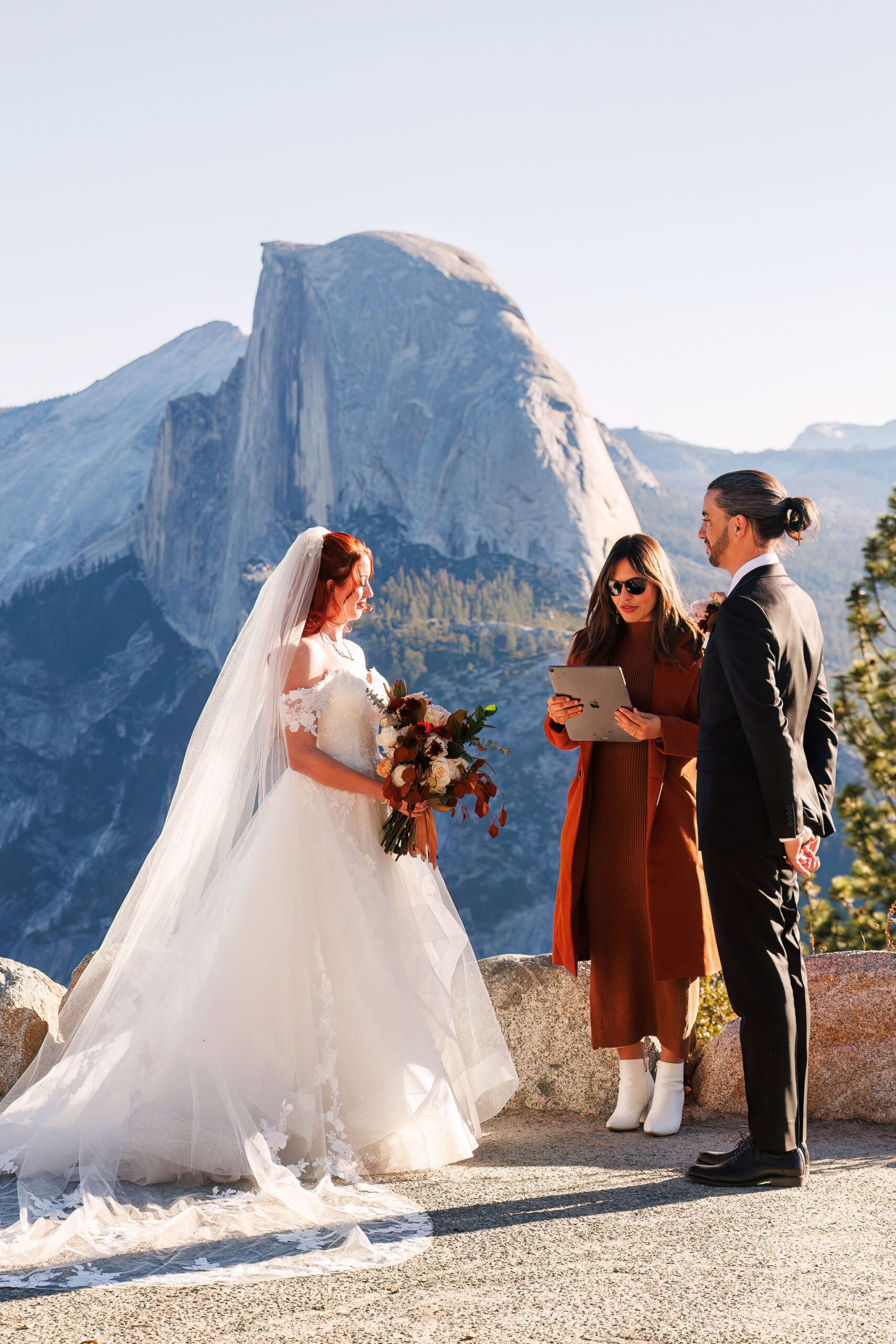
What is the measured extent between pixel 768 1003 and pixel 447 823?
62.4 m

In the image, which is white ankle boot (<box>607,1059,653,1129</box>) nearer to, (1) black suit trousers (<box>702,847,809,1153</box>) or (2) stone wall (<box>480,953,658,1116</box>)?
(2) stone wall (<box>480,953,658,1116</box>)

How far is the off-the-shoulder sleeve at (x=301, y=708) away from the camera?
3.98 m

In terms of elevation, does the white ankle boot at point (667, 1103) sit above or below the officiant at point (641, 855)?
below

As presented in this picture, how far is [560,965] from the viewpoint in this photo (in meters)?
4.68

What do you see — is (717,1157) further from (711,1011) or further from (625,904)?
(711,1011)

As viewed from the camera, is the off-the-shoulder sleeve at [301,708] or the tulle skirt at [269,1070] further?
the off-the-shoulder sleeve at [301,708]

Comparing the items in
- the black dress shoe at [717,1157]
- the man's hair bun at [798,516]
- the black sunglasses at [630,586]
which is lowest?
the black dress shoe at [717,1157]

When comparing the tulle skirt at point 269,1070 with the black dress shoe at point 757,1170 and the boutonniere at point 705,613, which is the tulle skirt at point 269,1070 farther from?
the boutonniere at point 705,613

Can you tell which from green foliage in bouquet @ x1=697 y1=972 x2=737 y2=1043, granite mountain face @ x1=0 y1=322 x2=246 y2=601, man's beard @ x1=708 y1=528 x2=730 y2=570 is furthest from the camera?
granite mountain face @ x1=0 y1=322 x2=246 y2=601

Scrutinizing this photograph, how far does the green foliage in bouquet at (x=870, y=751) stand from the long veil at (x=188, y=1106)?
566cm

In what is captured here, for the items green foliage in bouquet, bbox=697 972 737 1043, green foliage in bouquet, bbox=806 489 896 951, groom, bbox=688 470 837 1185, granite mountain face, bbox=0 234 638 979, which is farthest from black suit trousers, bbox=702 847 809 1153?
granite mountain face, bbox=0 234 638 979

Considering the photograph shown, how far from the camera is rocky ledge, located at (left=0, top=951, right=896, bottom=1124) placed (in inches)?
169

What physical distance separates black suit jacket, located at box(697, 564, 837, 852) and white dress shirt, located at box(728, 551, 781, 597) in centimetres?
2

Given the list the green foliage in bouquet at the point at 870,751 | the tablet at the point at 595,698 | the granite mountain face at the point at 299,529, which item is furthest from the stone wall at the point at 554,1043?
the granite mountain face at the point at 299,529
